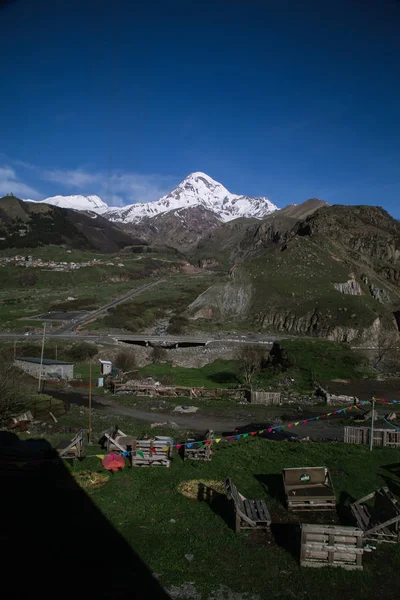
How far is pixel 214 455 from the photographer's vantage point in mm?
15906

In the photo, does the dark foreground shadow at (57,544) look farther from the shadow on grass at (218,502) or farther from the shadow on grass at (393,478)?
the shadow on grass at (393,478)

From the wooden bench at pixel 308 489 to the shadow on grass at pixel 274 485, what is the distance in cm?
42

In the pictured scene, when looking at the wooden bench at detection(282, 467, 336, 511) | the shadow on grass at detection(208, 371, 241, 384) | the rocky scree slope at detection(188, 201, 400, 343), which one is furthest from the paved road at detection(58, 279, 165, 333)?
the wooden bench at detection(282, 467, 336, 511)

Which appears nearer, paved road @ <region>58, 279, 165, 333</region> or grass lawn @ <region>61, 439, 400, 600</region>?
grass lawn @ <region>61, 439, 400, 600</region>

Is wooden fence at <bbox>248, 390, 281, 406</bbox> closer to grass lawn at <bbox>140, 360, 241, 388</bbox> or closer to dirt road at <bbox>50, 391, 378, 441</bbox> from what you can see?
dirt road at <bbox>50, 391, 378, 441</bbox>

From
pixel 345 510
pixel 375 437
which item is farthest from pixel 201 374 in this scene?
pixel 345 510

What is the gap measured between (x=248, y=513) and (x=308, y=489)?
2.29 m

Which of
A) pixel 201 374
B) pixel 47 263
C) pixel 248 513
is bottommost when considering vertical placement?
pixel 201 374

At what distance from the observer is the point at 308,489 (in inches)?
492

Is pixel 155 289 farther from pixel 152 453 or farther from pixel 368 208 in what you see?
pixel 152 453

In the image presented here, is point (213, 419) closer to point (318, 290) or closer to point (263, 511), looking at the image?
point (263, 511)

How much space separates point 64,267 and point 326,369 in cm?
12841

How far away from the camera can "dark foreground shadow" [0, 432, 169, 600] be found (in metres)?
8.42

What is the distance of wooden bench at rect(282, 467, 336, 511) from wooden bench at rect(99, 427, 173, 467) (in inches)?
166
